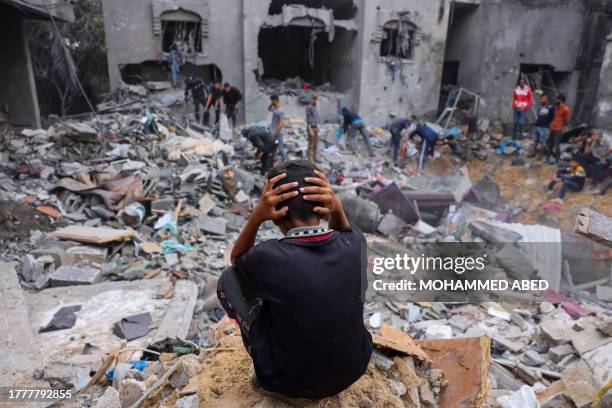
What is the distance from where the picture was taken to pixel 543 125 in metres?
11.8

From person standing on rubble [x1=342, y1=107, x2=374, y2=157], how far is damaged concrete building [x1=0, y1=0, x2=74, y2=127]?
7106 millimetres

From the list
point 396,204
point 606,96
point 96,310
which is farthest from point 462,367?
point 606,96

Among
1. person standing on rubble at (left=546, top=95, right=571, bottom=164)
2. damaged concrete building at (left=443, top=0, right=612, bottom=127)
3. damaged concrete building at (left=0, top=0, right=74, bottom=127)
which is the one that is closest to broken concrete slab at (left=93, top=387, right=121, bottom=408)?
damaged concrete building at (left=0, top=0, right=74, bottom=127)

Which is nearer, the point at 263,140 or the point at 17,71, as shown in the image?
the point at 263,140

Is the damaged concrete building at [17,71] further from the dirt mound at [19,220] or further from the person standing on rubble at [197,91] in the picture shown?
the dirt mound at [19,220]

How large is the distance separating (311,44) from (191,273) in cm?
1167

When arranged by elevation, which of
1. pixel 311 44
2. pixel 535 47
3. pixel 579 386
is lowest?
pixel 579 386

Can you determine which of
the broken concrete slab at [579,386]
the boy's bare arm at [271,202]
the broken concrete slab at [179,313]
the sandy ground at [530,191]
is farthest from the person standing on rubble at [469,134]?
the boy's bare arm at [271,202]

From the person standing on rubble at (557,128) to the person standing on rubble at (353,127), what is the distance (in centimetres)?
486

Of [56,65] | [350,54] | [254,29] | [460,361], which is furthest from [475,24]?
[460,361]

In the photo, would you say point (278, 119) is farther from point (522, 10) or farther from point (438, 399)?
point (522, 10)

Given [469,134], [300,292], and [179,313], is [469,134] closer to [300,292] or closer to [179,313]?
[179,313]

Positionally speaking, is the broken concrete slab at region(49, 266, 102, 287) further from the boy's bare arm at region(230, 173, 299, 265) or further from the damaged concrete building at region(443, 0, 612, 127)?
the damaged concrete building at region(443, 0, 612, 127)

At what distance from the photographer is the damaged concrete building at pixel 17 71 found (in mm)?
9445
